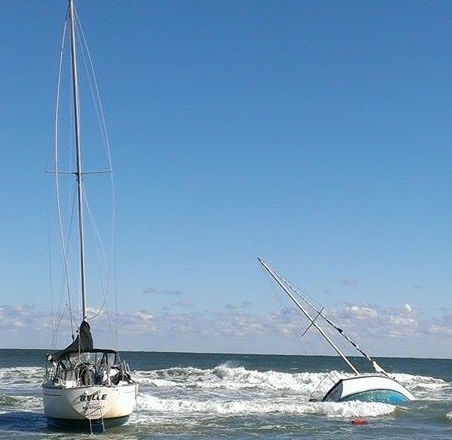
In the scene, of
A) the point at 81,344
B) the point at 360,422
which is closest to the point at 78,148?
the point at 81,344

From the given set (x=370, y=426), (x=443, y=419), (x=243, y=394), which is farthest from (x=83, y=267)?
(x=243, y=394)

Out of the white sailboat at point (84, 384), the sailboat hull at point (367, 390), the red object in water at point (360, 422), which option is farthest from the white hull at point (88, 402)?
the sailboat hull at point (367, 390)

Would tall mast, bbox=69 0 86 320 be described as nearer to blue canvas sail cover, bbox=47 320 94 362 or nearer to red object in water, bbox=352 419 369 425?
blue canvas sail cover, bbox=47 320 94 362

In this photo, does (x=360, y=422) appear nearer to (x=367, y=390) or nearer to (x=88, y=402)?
(x=367, y=390)

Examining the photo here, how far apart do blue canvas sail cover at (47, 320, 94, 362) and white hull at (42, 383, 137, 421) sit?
142 centimetres

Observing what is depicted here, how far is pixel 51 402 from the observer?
27.9 meters

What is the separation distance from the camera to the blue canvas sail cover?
29.1 meters

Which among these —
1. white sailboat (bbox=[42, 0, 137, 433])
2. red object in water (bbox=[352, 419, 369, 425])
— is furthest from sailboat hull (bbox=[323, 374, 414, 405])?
white sailboat (bbox=[42, 0, 137, 433])

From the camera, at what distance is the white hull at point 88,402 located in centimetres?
2691

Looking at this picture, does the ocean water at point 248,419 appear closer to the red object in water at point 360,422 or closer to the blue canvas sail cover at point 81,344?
the red object in water at point 360,422

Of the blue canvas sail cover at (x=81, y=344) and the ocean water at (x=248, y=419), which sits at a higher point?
the blue canvas sail cover at (x=81, y=344)

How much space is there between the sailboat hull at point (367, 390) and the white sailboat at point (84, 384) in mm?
12375

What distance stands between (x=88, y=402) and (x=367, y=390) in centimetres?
1593

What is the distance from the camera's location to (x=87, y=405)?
26.9 m
